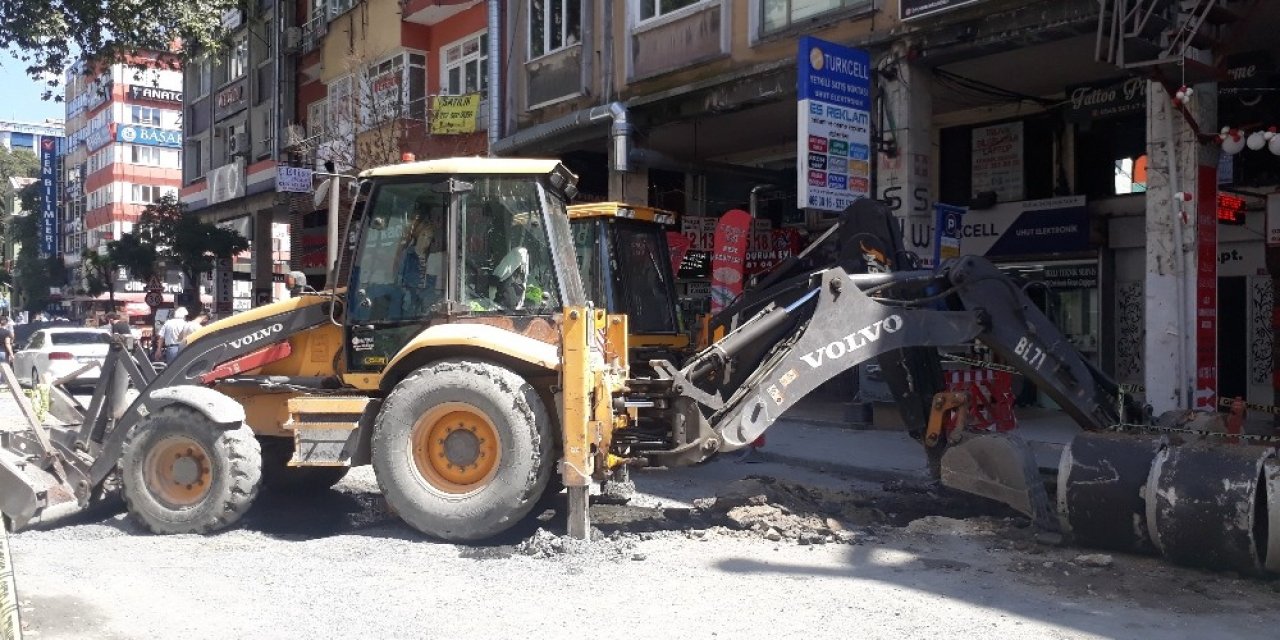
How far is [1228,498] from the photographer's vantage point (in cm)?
634

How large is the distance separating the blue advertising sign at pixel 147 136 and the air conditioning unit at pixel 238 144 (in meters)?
33.8

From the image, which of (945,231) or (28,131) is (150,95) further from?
(945,231)

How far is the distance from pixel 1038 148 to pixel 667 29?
6206mm

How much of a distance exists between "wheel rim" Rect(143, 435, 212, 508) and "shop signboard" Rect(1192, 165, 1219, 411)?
9311mm

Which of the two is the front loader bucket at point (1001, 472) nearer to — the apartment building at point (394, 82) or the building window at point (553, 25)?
the building window at point (553, 25)

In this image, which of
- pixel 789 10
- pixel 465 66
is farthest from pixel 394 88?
pixel 789 10

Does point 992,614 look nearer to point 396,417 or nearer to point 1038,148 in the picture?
point 396,417

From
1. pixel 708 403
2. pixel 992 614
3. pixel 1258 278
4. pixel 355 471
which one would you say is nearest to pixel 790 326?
pixel 708 403

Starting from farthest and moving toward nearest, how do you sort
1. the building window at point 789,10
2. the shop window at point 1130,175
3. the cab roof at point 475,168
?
the shop window at point 1130,175 < the building window at point 789,10 < the cab roof at point 475,168

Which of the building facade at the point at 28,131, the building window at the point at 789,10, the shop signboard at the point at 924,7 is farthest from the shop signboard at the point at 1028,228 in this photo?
the building facade at the point at 28,131

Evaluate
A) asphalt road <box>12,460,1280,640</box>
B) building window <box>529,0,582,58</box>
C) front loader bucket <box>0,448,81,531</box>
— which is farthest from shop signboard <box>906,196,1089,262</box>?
front loader bucket <box>0,448,81,531</box>

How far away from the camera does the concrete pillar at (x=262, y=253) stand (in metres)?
32.0

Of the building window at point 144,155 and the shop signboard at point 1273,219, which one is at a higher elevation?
the building window at point 144,155

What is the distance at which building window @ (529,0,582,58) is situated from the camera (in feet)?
64.2
